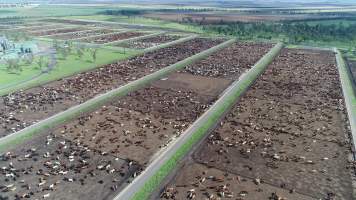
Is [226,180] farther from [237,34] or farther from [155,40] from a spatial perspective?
[237,34]

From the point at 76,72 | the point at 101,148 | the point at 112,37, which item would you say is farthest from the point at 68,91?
the point at 112,37

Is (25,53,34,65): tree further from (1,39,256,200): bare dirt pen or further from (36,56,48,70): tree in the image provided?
(1,39,256,200): bare dirt pen

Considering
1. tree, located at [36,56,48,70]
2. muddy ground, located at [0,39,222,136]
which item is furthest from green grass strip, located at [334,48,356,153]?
tree, located at [36,56,48,70]

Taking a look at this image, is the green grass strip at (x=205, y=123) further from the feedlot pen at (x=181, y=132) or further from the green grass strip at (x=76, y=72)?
the green grass strip at (x=76, y=72)

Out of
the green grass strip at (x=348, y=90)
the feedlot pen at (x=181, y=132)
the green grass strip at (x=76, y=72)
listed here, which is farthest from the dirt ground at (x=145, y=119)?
the green grass strip at (x=348, y=90)

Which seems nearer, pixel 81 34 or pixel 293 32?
pixel 81 34

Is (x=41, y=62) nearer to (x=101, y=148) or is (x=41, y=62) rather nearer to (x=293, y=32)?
(x=101, y=148)
